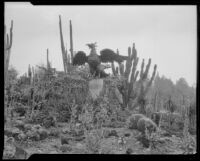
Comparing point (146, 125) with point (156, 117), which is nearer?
point (146, 125)

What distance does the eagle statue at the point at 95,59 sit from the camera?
9.62 metres

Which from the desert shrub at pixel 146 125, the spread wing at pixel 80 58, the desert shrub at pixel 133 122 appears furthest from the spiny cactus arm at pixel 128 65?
the desert shrub at pixel 146 125

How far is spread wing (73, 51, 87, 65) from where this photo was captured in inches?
376

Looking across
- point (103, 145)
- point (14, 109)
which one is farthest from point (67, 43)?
point (103, 145)

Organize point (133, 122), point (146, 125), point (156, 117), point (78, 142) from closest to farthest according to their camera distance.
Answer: point (78, 142) → point (146, 125) → point (133, 122) → point (156, 117)

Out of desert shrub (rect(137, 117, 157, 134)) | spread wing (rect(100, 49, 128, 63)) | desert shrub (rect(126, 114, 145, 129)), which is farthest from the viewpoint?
spread wing (rect(100, 49, 128, 63))

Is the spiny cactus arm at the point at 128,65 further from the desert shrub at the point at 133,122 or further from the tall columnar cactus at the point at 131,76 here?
the desert shrub at the point at 133,122

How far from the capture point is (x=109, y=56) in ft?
32.2

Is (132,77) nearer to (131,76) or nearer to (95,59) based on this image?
(131,76)

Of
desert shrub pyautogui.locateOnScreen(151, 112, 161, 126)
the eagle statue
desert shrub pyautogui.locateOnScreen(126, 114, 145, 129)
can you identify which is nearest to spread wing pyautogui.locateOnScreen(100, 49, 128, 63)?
the eagle statue

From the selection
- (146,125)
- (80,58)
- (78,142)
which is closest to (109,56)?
(80,58)

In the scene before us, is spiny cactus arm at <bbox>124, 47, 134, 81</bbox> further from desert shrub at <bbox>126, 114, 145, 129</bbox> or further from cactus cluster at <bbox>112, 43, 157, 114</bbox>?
desert shrub at <bbox>126, 114, 145, 129</bbox>

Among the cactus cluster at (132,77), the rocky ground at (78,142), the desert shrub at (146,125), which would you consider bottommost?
the rocky ground at (78,142)

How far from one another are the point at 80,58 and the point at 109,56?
771 millimetres
